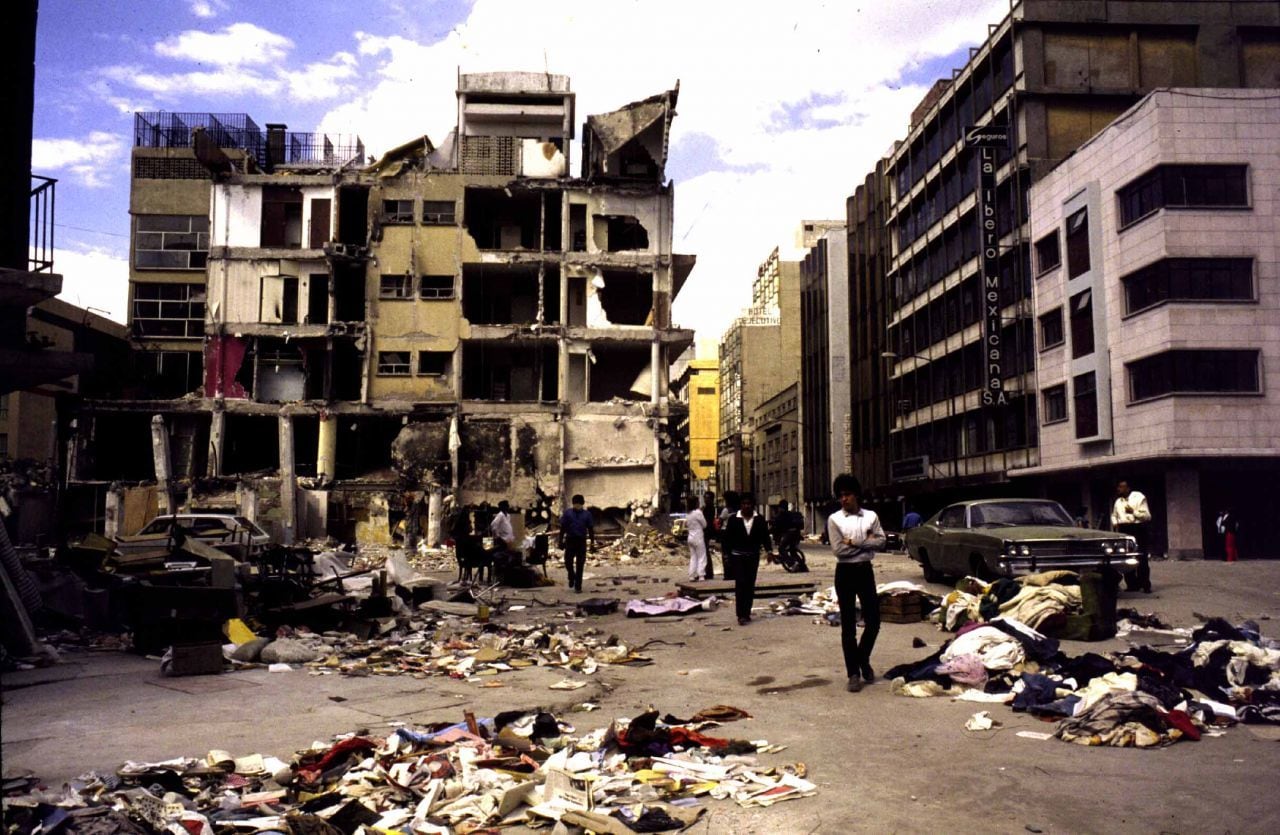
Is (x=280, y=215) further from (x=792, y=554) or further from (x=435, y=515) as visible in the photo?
(x=792, y=554)

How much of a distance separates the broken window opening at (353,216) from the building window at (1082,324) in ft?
102

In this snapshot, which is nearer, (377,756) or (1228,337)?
(377,756)

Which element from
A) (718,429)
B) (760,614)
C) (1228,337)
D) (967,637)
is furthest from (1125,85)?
(718,429)

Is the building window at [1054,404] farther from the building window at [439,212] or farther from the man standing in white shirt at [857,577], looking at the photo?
the man standing in white shirt at [857,577]

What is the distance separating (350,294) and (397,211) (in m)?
4.53

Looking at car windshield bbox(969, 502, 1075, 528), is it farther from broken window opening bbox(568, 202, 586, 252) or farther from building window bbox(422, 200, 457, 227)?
building window bbox(422, 200, 457, 227)

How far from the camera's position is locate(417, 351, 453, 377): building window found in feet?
146

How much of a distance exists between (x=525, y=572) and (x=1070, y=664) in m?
14.4

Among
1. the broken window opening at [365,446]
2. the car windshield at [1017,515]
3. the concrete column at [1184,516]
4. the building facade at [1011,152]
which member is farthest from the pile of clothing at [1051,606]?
the broken window opening at [365,446]

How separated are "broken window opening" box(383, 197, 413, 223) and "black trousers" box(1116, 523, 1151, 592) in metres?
36.4

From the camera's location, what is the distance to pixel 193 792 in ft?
18.2

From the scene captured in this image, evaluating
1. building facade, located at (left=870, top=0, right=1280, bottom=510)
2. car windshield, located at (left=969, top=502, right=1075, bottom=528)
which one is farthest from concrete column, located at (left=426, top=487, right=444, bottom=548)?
car windshield, located at (left=969, top=502, right=1075, bottom=528)

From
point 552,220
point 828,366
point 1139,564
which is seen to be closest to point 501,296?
point 552,220

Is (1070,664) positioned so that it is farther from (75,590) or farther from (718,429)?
(718,429)
